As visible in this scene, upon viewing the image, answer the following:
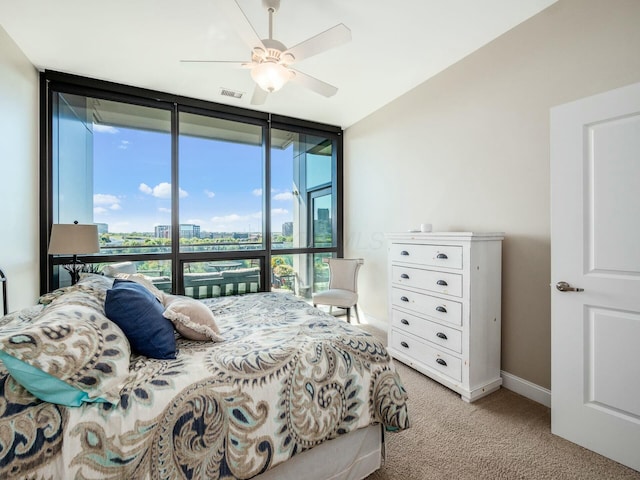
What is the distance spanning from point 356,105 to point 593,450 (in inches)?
147

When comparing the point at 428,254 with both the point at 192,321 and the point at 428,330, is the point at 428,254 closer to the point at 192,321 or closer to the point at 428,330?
the point at 428,330

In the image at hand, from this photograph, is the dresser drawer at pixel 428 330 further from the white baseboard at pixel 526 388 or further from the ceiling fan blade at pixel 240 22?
the ceiling fan blade at pixel 240 22

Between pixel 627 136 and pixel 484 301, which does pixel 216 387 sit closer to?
pixel 484 301

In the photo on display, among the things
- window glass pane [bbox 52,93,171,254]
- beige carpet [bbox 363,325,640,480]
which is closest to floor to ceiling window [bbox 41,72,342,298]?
window glass pane [bbox 52,93,171,254]

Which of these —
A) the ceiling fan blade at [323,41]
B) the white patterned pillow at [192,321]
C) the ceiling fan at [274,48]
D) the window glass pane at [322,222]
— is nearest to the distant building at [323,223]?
the window glass pane at [322,222]

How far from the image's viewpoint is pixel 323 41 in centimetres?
184

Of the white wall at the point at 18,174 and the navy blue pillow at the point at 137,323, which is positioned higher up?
A: the white wall at the point at 18,174

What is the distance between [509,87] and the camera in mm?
2340

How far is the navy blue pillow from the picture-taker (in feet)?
4.41

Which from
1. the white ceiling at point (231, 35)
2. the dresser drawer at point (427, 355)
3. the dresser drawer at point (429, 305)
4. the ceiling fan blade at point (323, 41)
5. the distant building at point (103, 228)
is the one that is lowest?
the dresser drawer at point (427, 355)

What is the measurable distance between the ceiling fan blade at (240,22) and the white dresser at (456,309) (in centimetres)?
194

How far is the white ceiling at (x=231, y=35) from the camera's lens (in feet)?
6.81

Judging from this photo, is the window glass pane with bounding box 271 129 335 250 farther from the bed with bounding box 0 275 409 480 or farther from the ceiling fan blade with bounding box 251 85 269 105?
the bed with bounding box 0 275 409 480

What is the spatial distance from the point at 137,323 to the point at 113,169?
269 centimetres
